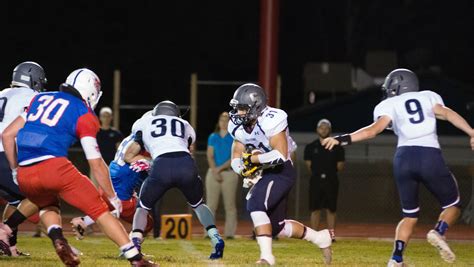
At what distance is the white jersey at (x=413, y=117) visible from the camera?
10.9m

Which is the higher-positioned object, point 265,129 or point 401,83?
point 401,83

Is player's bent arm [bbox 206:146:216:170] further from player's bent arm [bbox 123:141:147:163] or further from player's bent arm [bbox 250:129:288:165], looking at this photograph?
player's bent arm [bbox 250:129:288:165]

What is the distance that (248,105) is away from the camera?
11.0 meters

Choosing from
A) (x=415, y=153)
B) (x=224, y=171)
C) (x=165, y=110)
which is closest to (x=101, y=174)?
(x=415, y=153)

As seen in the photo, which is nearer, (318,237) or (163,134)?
(318,237)

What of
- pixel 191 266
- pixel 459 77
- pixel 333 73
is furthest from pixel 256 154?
pixel 459 77

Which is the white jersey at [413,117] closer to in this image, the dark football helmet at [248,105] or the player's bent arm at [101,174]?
the dark football helmet at [248,105]

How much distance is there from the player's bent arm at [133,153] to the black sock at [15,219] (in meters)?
1.41

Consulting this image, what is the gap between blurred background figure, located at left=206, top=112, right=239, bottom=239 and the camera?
17.1 m

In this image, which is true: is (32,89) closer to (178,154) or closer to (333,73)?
(178,154)

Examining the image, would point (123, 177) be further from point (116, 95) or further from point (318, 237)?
point (116, 95)

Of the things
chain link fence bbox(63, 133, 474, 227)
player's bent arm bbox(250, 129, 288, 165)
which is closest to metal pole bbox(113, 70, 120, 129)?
chain link fence bbox(63, 133, 474, 227)

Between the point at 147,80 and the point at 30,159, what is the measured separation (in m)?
26.1

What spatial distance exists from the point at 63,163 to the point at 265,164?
2045 mm
